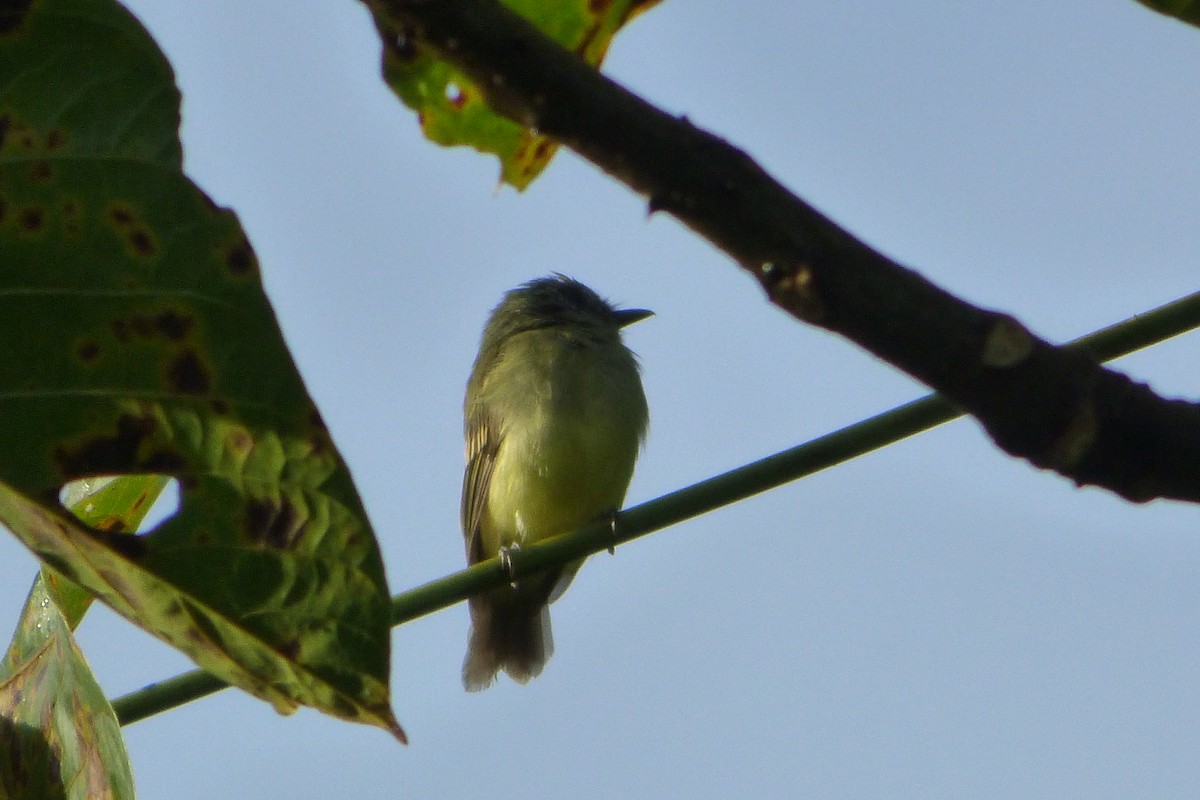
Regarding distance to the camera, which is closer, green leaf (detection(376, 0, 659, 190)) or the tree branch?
the tree branch

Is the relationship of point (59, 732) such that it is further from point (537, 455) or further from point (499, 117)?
point (537, 455)

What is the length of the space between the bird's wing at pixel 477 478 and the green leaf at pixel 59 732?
4.19m

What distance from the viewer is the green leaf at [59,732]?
2.24m

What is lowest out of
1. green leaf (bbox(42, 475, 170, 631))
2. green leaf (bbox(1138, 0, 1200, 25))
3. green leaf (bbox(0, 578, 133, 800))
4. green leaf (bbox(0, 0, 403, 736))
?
green leaf (bbox(0, 578, 133, 800))

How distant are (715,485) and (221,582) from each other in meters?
0.69

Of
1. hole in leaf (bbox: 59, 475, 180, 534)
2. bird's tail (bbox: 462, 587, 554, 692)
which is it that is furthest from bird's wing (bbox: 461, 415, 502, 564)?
hole in leaf (bbox: 59, 475, 180, 534)

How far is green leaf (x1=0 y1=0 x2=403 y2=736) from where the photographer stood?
1670mm

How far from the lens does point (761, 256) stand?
1314 millimetres

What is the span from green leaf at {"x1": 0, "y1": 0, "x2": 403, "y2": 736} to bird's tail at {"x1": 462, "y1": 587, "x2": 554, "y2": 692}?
5.12m

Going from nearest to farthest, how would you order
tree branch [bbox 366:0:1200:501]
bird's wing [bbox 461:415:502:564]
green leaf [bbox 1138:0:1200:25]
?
tree branch [bbox 366:0:1200:501], green leaf [bbox 1138:0:1200:25], bird's wing [bbox 461:415:502:564]

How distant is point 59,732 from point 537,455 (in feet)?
13.5

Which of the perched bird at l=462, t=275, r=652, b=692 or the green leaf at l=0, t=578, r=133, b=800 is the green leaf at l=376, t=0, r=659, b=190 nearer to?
the green leaf at l=0, t=578, r=133, b=800

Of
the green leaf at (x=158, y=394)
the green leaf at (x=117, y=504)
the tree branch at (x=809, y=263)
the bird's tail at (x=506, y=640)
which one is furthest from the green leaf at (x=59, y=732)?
the bird's tail at (x=506, y=640)

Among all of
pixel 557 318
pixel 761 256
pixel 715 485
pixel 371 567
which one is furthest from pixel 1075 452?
pixel 557 318
